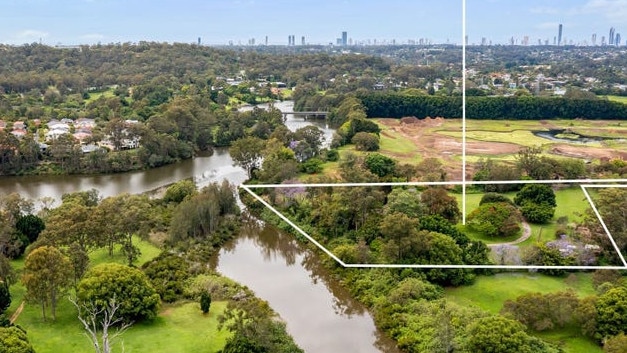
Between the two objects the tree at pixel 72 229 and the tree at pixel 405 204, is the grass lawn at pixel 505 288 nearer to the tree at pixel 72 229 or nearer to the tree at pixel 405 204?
the tree at pixel 405 204

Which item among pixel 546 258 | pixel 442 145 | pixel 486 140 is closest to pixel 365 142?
pixel 442 145

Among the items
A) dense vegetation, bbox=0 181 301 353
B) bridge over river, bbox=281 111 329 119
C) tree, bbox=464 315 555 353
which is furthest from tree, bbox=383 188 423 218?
bridge over river, bbox=281 111 329 119

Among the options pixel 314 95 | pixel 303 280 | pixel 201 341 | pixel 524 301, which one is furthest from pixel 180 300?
pixel 314 95

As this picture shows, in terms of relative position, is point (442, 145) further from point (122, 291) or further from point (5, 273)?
point (5, 273)

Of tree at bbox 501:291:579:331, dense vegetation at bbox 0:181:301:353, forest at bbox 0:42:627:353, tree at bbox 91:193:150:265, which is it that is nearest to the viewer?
dense vegetation at bbox 0:181:301:353

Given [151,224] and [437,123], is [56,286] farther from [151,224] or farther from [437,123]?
[437,123]

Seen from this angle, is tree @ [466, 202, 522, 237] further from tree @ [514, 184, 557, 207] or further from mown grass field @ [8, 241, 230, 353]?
mown grass field @ [8, 241, 230, 353]

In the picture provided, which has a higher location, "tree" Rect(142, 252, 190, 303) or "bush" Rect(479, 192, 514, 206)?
"bush" Rect(479, 192, 514, 206)
